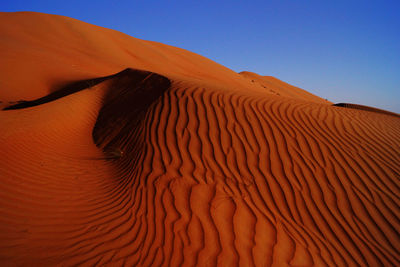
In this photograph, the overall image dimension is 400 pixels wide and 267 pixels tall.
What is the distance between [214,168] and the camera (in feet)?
11.6

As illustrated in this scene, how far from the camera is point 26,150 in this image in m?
3.95

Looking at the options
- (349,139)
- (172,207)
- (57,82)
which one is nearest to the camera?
(172,207)

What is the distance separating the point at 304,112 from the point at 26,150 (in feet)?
20.0

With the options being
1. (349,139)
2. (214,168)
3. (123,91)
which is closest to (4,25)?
(123,91)

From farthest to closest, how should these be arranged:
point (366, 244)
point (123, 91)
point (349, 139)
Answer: point (123, 91), point (349, 139), point (366, 244)

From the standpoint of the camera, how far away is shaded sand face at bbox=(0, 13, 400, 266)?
2361 millimetres

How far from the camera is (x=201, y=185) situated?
321cm

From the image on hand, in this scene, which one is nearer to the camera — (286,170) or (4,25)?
(286,170)

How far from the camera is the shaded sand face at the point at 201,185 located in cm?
236

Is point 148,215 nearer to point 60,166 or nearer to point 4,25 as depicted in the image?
point 60,166

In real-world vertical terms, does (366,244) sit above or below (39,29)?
below

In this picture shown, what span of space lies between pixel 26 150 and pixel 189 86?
13.3ft

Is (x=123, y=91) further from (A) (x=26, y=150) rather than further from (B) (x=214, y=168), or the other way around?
(B) (x=214, y=168)

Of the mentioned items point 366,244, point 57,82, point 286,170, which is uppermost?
point 286,170
